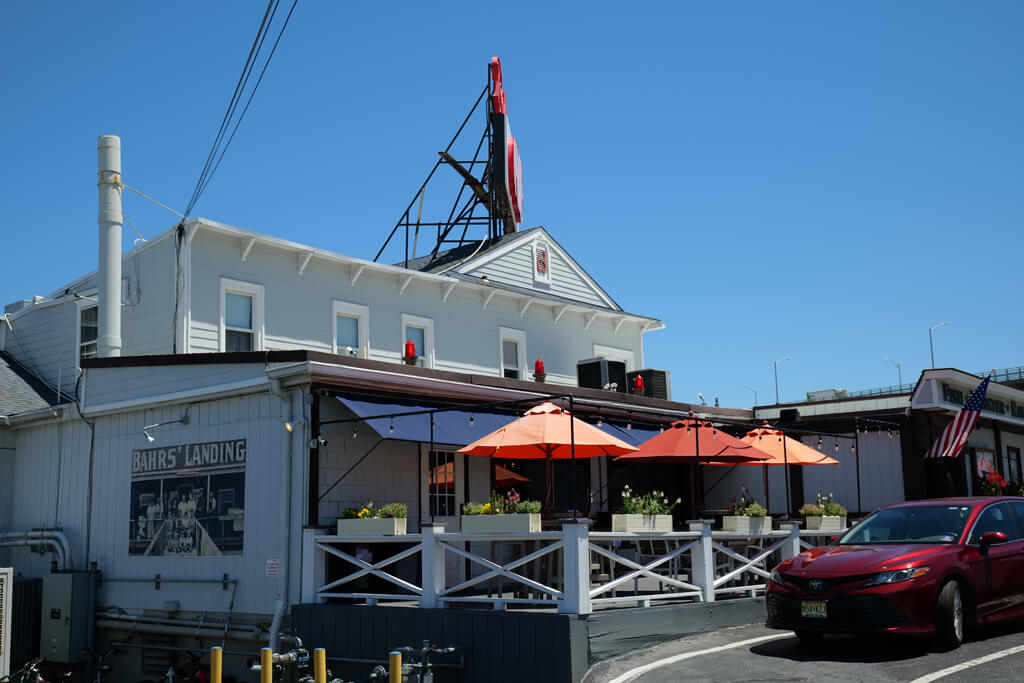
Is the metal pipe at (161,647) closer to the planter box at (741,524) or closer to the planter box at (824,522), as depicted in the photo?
the planter box at (741,524)

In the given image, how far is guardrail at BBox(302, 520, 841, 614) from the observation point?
11.0m

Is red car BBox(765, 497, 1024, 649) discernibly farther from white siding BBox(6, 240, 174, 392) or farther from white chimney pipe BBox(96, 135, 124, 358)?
white chimney pipe BBox(96, 135, 124, 358)

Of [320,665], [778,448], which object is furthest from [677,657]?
[778,448]

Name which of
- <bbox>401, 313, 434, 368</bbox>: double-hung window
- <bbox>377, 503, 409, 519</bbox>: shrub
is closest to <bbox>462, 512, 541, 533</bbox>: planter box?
<bbox>377, 503, 409, 519</bbox>: shrub

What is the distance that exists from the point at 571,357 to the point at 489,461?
8.26 m

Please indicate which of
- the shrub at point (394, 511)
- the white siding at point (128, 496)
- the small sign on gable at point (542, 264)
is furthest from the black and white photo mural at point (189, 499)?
the small sign on gable at point (542, 264)

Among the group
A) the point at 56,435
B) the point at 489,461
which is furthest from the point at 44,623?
the point at 489,461

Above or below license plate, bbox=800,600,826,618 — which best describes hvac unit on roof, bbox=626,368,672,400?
above

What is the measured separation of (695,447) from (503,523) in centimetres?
387

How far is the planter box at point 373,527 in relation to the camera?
12609 mm

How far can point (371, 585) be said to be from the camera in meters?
13.5

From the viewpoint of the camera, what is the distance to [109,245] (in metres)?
18.8

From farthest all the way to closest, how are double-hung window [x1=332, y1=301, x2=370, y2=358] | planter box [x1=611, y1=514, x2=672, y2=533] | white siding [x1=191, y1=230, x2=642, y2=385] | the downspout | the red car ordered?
double-hung window [x1=332, y1=301, x2=370, y2=358] < white siding [x1=191, y1=230, x2=642, y2=385] < the downspout < planter box [x1=611, y1=514, x2=672, y2=533] < the red car

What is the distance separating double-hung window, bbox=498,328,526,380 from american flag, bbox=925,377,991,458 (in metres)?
8.67
